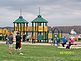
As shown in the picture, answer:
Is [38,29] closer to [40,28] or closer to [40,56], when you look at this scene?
[40,28]

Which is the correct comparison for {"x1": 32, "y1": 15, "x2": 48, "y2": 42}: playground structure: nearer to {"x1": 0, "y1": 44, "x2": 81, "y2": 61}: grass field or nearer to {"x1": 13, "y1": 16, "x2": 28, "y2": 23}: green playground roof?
{"x1": 13, "y1": 16, "x2": 28, "y2": 23}: green playground roof

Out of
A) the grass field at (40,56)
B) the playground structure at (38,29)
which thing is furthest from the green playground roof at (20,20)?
the grass field at (40,56)

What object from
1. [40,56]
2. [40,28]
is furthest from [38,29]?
[40,56]

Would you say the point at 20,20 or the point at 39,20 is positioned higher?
the point at 39,20

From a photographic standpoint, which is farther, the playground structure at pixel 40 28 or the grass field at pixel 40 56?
the playground structure at pixel 40 28

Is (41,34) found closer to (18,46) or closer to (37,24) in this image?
(37,24)

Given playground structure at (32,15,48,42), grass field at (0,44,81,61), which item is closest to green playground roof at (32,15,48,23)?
playground structure at (32,15,48,42)

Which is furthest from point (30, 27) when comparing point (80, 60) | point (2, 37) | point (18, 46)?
point (80, 60)

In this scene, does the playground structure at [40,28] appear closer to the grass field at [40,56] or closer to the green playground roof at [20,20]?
the green playground roof at [20,20]

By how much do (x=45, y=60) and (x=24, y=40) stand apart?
36812 mm

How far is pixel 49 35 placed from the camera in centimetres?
5653

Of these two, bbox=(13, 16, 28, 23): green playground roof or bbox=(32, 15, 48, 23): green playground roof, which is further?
bbox=(13, 16, 28, 23): green playground roof

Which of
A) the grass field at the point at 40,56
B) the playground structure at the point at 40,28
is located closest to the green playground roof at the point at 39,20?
the playground structure at the point at 40,28

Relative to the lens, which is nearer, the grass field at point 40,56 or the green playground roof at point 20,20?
the grass field at point 40,56
